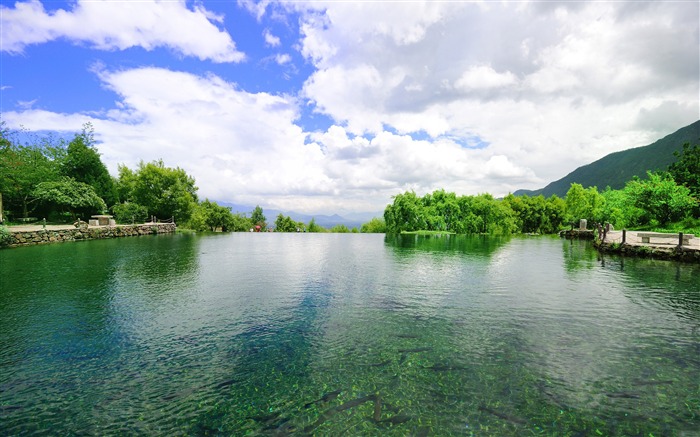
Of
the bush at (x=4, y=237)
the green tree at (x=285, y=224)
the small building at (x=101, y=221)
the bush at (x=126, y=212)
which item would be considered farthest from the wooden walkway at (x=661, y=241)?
the bush at (x=126, y=212)

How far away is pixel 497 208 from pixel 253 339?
2778 inches

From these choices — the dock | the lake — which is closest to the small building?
the lake

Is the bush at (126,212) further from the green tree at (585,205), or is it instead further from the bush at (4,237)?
the green tree at (585,205)

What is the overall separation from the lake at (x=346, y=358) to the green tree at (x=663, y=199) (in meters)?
27.4

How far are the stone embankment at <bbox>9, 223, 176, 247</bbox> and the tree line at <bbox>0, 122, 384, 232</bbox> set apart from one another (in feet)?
18.1

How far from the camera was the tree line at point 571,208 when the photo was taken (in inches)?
1507

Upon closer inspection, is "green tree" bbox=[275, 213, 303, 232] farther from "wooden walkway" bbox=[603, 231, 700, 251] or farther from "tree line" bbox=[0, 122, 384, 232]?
"wooden walkway" bbox=[603, 231, 700, 251]

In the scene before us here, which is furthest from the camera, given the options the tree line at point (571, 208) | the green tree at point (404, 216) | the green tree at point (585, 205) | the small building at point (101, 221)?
the green tree at point (585, 205)

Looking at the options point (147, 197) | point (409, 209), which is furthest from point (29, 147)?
point (409, 209)

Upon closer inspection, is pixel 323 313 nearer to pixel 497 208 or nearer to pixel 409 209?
pixel 409 209

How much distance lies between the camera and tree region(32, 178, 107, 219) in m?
47.8

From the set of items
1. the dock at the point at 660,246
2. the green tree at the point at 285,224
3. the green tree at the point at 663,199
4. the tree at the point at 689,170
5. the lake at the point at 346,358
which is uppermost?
the tree at the point at 689,170

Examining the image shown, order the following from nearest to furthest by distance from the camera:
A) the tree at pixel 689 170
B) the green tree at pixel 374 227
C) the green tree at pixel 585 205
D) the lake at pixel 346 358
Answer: the lake at pixel 346 358, the tree at pixel 689 170, the green tree at pixel 585 205, the green tree at pixel 374 227

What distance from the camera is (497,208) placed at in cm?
7088
